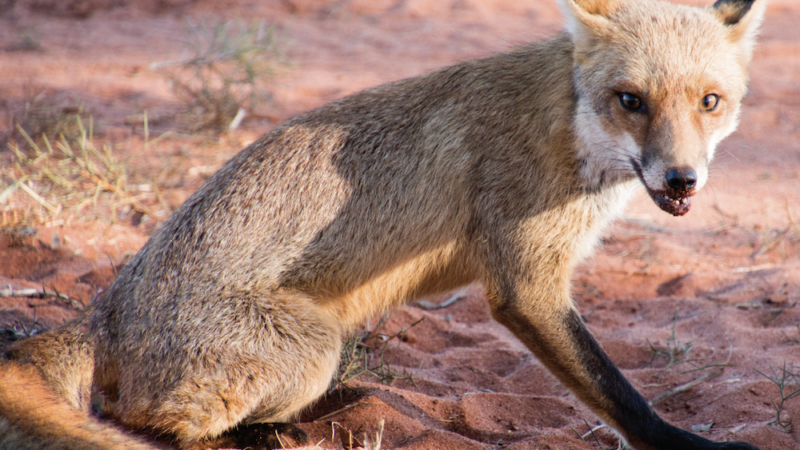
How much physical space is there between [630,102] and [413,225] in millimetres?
1402

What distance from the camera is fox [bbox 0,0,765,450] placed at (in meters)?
3.40

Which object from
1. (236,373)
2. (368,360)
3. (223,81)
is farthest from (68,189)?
(236,373)

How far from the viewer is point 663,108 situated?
11.0 feet

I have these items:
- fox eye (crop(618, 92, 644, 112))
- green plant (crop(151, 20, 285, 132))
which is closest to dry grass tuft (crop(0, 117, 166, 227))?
green plant (crop(151, 20, 285, 132))

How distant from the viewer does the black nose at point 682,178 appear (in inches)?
125

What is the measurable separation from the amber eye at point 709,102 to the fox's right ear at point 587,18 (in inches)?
25.5

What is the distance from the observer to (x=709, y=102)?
3459 millimetres

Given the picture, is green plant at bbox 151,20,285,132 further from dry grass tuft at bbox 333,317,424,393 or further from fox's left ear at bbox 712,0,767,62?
fox's left ear at bbox 712,0,767,62

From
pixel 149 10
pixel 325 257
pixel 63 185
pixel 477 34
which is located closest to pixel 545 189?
pixel 325 257

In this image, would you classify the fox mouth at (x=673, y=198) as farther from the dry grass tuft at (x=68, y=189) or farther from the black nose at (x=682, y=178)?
the dry grass tuft at (x=68, y=189)

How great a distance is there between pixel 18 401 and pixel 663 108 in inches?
136

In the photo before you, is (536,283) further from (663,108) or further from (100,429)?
(100,429)

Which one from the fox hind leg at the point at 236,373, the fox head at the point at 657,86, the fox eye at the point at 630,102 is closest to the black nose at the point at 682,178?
the fox head at the point at 657,86

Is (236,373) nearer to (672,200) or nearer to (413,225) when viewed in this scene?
(413,225)
